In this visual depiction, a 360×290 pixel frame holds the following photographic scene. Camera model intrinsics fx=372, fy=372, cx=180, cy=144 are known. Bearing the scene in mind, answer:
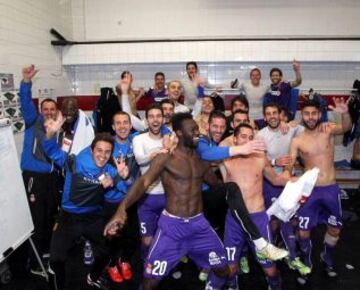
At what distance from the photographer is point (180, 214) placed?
3.22 m

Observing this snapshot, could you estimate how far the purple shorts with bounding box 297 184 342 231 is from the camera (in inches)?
162

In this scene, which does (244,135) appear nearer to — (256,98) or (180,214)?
(180,214)

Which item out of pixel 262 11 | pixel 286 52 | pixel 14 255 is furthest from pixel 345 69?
pixel 14 255

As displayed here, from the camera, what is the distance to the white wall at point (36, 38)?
18.2 ft

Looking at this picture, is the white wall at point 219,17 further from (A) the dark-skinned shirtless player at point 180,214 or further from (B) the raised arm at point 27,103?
(A) the dark-skinned shirtless player at point 180,214

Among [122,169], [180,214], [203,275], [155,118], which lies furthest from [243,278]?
[155,118]

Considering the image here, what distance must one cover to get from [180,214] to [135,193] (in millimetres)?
434

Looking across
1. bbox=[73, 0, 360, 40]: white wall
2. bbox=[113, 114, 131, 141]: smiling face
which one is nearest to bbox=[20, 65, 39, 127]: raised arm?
bbox=[113, 114, 131, 141]: smiling face

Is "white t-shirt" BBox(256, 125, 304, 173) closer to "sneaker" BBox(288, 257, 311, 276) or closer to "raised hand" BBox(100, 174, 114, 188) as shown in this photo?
"sneaker" BBox(288, 257, 311, 276)

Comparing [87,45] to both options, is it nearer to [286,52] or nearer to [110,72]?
[110,72]

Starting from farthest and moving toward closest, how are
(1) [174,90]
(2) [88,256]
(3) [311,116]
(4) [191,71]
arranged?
(4) [191,71] → (1) [174,90] → (2) [88,256] → (3) [311,116]

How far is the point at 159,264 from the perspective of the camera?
3123 millimetres

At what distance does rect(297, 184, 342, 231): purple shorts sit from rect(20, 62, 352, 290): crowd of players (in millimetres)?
11

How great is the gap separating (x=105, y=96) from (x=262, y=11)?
361 centimetres
